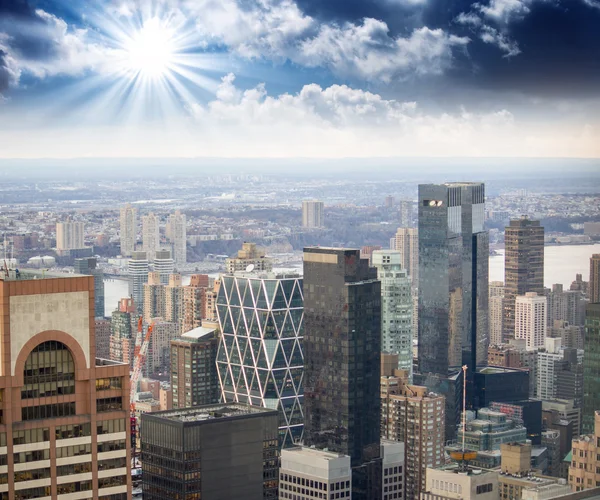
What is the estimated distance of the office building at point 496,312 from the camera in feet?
71.6

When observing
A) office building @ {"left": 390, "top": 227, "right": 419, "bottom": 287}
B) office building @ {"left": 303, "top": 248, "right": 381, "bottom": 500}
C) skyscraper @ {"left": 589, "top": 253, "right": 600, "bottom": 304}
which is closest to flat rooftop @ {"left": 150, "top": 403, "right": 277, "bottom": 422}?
office building @ {"left": 303, "top": 248, "right": 381, "bottom": 500}

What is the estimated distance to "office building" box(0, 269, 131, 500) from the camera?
24.1ft

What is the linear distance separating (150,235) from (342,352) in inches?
304

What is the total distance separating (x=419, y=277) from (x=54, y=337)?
1403cm

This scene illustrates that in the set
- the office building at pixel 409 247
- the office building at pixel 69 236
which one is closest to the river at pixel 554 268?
the office building at pixel 69 236

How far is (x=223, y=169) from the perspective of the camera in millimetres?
20172

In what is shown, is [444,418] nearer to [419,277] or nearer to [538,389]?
[538,389]

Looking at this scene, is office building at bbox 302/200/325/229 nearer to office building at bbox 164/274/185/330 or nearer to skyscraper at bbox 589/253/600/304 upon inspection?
office building at bbox 164/274/185/330

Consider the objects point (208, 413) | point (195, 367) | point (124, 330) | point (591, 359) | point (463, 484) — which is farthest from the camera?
point (124, 330)

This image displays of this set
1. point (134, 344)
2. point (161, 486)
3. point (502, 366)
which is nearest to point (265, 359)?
point (134, 344)

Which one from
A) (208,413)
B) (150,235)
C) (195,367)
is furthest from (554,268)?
(208,413)

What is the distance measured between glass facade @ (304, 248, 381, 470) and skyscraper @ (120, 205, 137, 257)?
218 inches

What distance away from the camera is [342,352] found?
651 inches

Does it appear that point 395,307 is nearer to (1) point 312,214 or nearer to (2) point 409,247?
(2) point 409,247
